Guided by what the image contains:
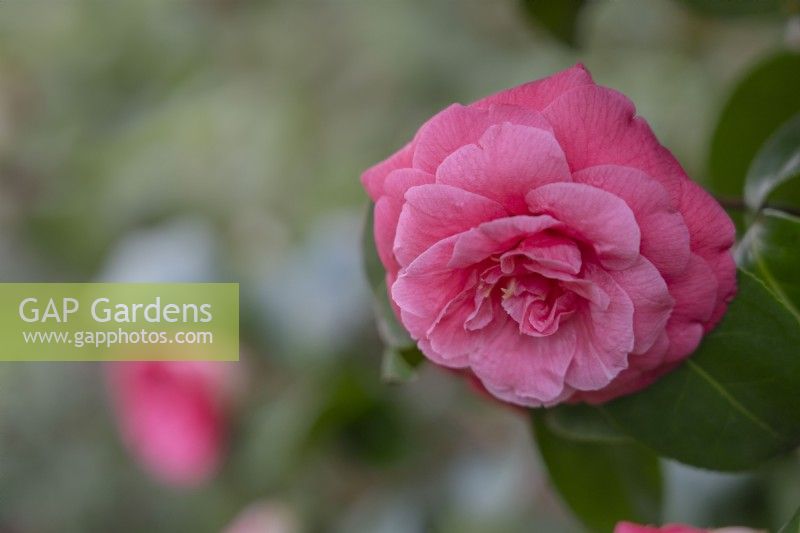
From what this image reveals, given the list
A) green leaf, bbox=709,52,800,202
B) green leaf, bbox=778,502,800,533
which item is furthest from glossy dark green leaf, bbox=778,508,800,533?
green leaf, bbox=709,52,800,202

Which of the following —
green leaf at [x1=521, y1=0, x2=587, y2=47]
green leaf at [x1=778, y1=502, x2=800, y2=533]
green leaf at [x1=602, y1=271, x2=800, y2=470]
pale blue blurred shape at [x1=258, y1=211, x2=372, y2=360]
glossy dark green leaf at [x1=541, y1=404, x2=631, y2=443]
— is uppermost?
green leaf at [x1=521, y1=0, x2=587, y2=47]

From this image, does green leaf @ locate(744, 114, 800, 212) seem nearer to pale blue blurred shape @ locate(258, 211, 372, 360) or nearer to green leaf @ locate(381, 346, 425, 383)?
green leaf @ locate(381, 346, 425, 383)

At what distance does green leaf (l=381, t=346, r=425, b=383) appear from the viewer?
508mm

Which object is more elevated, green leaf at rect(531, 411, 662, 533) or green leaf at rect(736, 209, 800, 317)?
green leaf at rect(736, 209, 800, 317)

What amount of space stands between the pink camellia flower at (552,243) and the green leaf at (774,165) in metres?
0.14

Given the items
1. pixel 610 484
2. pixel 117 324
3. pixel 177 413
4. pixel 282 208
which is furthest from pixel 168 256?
pixel 610 484

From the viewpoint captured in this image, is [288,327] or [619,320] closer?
[619,320]

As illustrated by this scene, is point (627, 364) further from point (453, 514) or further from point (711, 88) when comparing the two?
point (711, 88)

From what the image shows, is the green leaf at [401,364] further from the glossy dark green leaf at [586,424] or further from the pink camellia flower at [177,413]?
the pink camellia flower at [177,413]

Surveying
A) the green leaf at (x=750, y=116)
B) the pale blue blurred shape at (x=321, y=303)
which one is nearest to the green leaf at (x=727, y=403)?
the green leaf at (x=750, y=116)

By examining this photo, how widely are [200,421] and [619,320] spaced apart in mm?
869

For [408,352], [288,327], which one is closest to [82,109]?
[288,327]

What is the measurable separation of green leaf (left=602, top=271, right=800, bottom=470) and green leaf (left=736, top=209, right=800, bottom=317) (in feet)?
0.14

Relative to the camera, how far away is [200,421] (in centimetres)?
122
